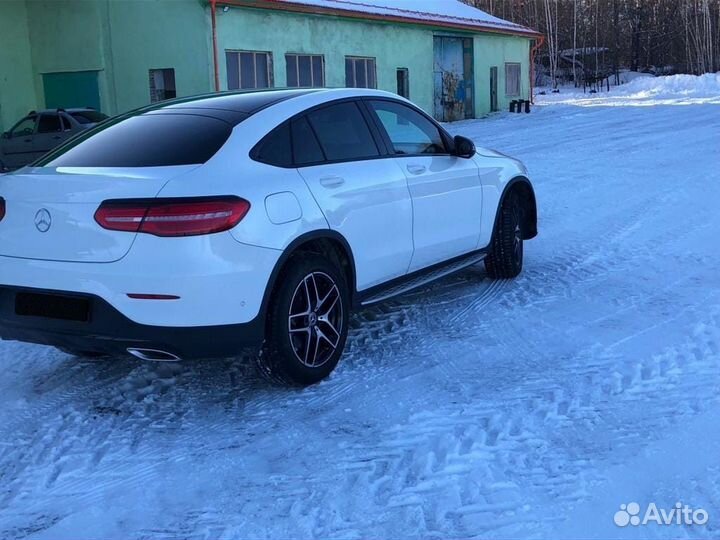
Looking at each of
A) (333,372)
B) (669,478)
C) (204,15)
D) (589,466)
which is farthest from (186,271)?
(204,15)

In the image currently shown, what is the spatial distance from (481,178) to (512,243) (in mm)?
741

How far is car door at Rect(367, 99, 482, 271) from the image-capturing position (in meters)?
5.43

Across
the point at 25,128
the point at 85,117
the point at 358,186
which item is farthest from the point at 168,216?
the point at 25,128

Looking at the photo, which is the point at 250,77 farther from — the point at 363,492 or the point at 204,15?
the point at 363,492

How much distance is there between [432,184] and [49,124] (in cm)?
1370

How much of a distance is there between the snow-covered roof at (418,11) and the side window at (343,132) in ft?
54.6

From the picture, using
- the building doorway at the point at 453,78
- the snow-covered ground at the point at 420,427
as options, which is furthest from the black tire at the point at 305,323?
the building doorway at the point at 453,78

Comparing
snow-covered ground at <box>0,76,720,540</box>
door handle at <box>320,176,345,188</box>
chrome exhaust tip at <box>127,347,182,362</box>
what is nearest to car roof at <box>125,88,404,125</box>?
door handle at <box>320,176,345,188</box>

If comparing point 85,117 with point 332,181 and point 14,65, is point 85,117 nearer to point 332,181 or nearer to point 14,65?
point 14,65

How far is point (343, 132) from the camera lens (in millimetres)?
5074

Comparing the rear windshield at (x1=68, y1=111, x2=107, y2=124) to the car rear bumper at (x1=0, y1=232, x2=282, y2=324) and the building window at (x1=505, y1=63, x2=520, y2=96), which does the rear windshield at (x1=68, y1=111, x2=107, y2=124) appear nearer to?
the car rear bumper at (x1=0, y1=232, x2=282, y2=324)

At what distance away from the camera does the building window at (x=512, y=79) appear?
33125mm

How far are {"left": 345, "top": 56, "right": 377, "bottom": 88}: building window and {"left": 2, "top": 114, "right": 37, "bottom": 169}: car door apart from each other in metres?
10.0

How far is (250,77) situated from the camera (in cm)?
2155
